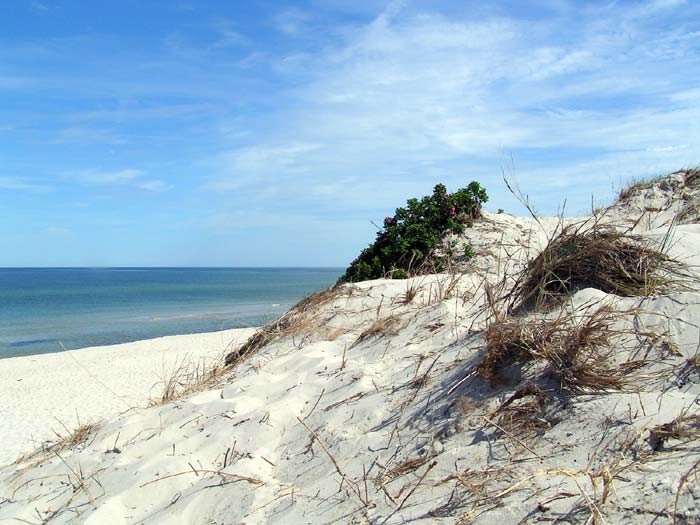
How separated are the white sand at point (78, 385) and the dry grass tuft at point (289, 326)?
0.69ft

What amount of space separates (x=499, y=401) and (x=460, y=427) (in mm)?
241

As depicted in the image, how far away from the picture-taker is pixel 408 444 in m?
2.86

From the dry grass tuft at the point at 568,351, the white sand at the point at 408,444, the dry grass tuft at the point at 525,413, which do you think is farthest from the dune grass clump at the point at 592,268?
the dry grass tuft at the point at 525,413

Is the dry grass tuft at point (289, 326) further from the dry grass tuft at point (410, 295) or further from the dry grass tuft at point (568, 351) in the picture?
the dry grass tuft at point (568, 351)

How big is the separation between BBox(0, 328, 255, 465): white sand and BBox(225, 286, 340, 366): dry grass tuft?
0.21 metres

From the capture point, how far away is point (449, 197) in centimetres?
1098

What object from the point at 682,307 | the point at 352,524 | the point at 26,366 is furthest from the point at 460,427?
the point at 26,366

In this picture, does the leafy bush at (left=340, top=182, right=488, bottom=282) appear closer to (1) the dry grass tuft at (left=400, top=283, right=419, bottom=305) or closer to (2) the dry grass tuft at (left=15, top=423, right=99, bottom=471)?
(1) the dry grass tuft at (left=400, top=283, right=419, bottom=305)

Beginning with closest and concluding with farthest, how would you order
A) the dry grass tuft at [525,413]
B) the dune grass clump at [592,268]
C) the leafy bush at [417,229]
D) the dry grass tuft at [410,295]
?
the dry grass tuft at [525,413], the dune grass clump at [592,268], the dry grass tuft at [410,295], the leafy bush at [417,229]

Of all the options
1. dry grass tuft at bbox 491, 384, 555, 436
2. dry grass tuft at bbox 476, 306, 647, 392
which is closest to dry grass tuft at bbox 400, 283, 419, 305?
dry grass tuft at bbox 476, 306, 647, 392

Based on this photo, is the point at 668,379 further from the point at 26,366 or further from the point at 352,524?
the point at 26,366

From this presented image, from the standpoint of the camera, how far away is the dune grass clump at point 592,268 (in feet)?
11.1

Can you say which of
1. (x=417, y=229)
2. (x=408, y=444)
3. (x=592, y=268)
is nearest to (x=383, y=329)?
(x=592, y=268)

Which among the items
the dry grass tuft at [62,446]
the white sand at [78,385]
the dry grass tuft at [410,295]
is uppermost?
the dry grass tuft at [410,295]
